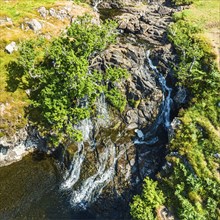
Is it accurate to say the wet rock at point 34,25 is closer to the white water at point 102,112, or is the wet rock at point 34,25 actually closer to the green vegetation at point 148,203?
the white water at point 102,112

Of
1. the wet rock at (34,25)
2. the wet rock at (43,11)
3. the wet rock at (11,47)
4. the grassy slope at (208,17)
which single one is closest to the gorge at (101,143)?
the wet rock at (11,47)

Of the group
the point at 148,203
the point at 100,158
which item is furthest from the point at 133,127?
the point at 148,203

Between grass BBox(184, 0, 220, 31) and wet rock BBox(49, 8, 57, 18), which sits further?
wet rock BBox(49, 8, 57, 18)

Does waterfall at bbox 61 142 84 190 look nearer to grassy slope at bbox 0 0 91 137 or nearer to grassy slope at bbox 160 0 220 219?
grassy slope at bbox 0 0 91 137

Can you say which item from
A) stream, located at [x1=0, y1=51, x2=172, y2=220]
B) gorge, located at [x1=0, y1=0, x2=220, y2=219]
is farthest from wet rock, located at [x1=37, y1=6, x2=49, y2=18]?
stream, located at [x1=0, y1=51, x2=172, y2=220]

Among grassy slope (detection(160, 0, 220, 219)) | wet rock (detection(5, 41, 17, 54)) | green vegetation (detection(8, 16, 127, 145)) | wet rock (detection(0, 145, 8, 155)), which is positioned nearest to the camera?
grassy slope (detection(160, 0, 220, 219))

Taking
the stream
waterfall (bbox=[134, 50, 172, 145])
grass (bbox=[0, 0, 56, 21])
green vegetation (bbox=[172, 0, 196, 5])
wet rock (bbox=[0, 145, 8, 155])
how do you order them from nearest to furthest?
1. the stream
2. waterfall (bbox=[134, 50, 172, 145])
3. wet rock (bbox=[0, 145, 8, 155])
4. grass (bbox=[0, 0, 56, 21])
5. green vegetation (bbox=[172, 0, 196, 5])

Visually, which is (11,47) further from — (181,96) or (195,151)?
(195,151)
